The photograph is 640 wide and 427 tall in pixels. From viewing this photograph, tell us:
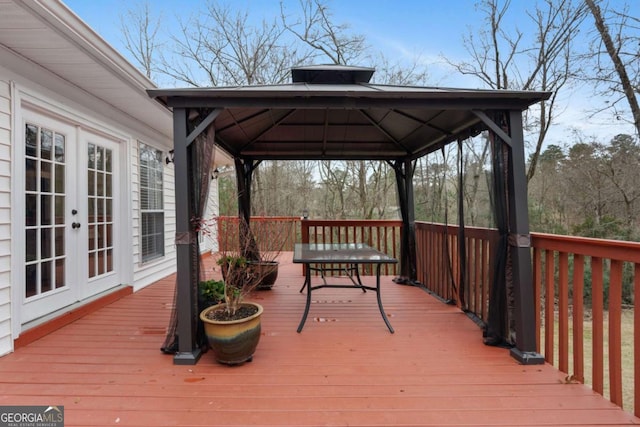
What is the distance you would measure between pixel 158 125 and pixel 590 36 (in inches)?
377

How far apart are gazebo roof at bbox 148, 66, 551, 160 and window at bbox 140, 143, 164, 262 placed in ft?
4.98

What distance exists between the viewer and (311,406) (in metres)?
1.89

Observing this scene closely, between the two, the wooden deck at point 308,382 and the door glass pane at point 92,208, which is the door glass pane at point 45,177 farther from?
the wooden deck at point 308,382

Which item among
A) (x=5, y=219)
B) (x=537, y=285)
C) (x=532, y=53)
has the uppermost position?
(x=532, y=53)

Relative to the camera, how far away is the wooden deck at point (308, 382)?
1.80m

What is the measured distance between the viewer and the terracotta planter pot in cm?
232

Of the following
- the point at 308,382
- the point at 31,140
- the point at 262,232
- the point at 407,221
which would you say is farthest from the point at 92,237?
the point at 407,221

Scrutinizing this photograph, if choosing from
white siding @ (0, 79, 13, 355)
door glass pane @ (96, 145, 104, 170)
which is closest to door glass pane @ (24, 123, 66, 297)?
white siding @ (0, 79, 13, 355)

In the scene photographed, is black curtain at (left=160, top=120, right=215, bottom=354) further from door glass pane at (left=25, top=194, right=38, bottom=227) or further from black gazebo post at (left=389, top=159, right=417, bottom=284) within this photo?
black gazebo post at (left=389, top=159, right=417, bottom=284)

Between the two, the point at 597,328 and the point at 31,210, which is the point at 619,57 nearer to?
the point at 597,328

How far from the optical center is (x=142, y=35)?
1005cm

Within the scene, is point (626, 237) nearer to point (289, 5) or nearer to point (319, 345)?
point (319, 345)

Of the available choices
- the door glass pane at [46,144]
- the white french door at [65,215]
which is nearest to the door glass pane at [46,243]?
the white french door at [65,215]

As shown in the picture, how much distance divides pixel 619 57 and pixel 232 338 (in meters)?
9.48
